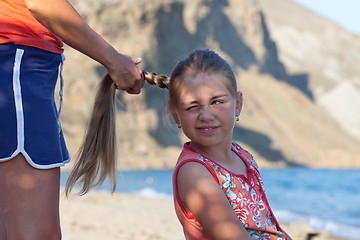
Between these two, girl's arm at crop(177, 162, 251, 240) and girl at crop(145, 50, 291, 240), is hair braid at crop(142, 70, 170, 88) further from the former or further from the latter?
girl's arm at crop(177, 162, 251, 240)

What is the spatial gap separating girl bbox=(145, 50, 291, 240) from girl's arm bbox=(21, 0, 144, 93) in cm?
18

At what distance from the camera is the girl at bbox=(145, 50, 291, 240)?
6.37 ft

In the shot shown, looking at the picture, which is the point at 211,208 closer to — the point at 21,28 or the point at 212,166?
the point at 212,166

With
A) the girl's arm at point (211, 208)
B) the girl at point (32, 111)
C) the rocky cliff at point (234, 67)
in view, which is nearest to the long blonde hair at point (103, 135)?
the girl at point (32, 111)

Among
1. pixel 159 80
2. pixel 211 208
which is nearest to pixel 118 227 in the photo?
pixel 159 80

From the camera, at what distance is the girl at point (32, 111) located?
1.89m

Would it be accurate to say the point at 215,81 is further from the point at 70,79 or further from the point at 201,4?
the point at 201,4

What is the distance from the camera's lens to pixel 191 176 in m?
1.99

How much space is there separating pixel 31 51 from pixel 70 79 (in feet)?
121

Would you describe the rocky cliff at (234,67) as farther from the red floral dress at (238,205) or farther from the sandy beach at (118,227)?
the red floral dress at (238,205)

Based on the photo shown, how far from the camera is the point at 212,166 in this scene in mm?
2062

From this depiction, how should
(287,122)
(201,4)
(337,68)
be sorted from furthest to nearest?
(337,68) → (287,122) → (201,4)

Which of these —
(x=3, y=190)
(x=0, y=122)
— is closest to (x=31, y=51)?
(x=0, y=122)

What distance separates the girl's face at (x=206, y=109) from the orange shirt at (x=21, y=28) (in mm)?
559
